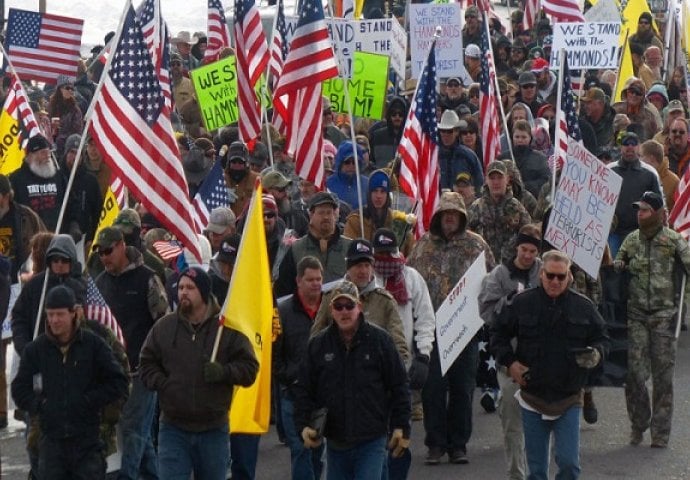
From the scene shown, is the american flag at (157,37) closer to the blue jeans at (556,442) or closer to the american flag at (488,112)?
the american flag at (488,112)

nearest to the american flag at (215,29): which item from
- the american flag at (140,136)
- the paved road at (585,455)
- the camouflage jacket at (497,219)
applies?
the camouflage jacket at (497,219)

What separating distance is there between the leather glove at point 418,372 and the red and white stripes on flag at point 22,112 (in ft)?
20.6

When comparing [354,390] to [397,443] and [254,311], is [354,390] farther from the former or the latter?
[254,311]

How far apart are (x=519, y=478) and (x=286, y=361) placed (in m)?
1.66

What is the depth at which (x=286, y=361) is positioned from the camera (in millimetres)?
12000

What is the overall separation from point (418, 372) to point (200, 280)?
1657mm

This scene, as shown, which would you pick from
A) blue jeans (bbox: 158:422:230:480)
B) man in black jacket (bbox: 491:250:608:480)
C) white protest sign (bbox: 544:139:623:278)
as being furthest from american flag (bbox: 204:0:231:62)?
blue jeans (bbox: 158:422:230:480)

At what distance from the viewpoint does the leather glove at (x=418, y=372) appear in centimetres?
1174

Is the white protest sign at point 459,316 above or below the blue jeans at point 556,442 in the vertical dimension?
above

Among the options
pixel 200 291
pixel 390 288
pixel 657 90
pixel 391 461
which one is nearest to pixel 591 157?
pixel 390 288

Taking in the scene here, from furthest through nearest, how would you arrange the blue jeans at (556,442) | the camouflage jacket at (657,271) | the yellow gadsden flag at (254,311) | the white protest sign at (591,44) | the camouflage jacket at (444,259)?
the white protest sign at (591,44), the camouflage jacket at (657,271), the camouflage jacket at (444,259), the blue jeans at (556,442), the yellow gadsden flag at (254,311)

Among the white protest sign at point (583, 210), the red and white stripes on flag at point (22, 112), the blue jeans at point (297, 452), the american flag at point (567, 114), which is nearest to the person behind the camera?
the blue jeans at point (297, 452)

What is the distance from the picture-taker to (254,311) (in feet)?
36.4

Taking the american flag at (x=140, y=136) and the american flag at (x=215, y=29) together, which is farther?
the american flag at (x=215, y=29)
